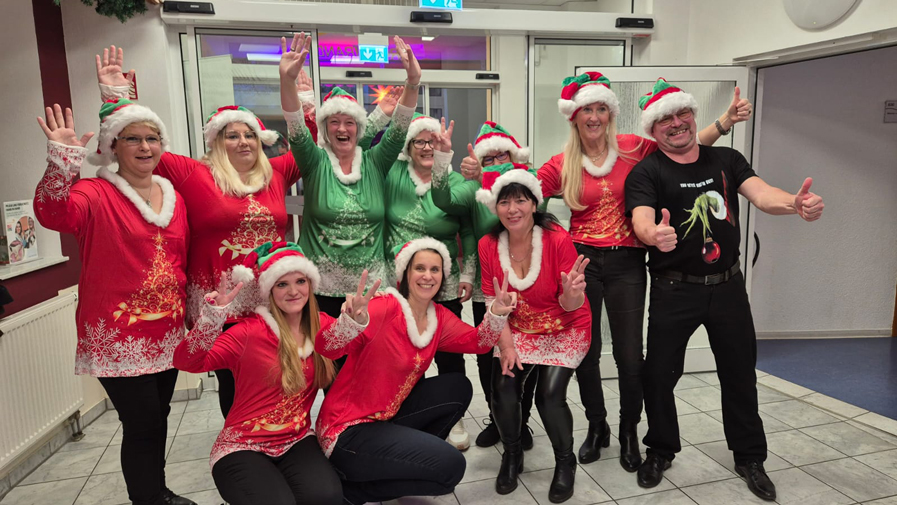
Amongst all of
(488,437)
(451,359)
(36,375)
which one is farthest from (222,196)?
(488,437)

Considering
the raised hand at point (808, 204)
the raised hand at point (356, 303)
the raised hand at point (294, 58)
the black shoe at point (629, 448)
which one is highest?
the raised hand at point (294, 58)

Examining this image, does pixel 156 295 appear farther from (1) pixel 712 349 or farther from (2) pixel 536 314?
(1) pixel 712 349

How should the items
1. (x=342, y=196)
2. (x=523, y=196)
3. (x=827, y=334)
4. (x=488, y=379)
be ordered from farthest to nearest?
(x=827, y=334) < (x=488, y=379) < (x=342, y=196) < (x=523, y=196)

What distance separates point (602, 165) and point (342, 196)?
3.75 feet

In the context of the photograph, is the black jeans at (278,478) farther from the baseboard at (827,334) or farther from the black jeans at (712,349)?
the baseboard at (827,334)

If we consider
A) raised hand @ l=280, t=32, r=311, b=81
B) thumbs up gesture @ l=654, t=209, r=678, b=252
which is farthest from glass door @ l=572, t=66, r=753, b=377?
raised hand @ l=280, t=32, r=311, b=81

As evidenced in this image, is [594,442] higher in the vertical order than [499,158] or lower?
lower

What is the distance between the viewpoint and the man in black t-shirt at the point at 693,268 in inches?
89.0

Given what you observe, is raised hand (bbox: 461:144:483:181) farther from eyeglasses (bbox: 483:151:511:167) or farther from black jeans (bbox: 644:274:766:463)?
black jeans (bbox: 644:274:766:463)

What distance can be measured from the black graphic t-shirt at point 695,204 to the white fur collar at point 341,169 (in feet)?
3.80

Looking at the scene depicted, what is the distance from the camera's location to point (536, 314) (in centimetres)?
231

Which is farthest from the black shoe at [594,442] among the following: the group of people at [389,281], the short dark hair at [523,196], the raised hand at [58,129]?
the raised hand at [58,129]

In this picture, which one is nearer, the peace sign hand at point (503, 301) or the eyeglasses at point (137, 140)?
the eyeglasses at point (137, 140)

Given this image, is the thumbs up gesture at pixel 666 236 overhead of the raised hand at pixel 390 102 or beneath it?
beneath
